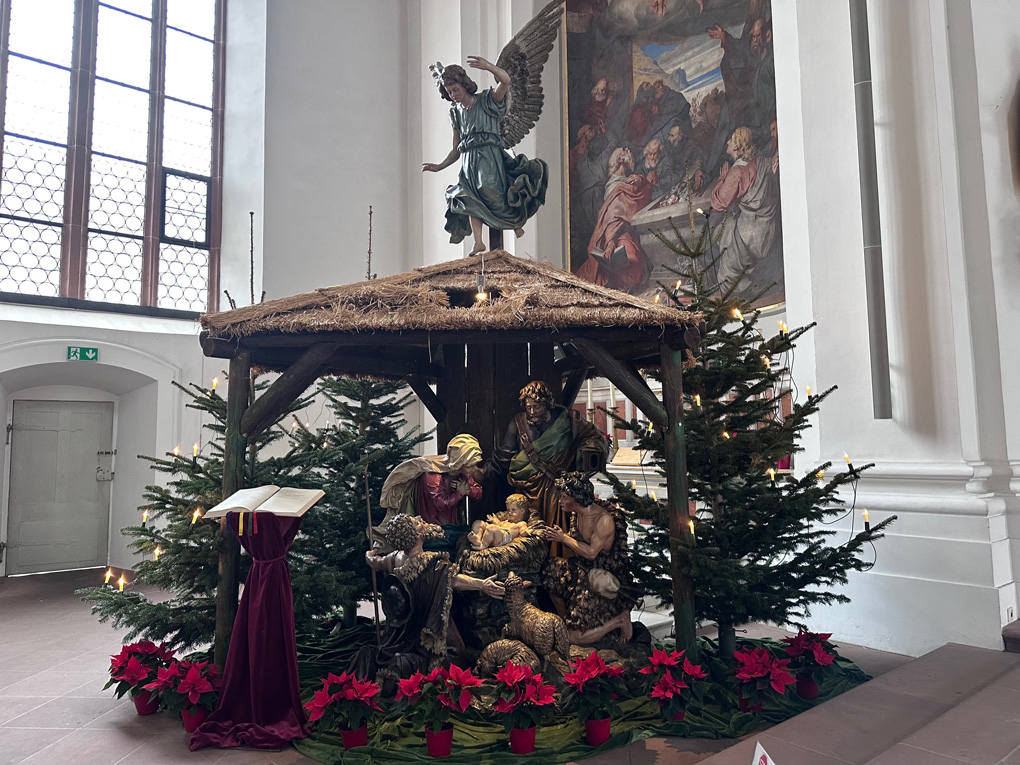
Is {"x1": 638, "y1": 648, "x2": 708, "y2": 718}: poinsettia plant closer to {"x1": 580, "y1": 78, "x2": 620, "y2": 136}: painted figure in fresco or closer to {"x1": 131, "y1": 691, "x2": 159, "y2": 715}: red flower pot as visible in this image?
{"x1": 131, "y1": 691, "x2": 159, "y2": 715}: red flower pot

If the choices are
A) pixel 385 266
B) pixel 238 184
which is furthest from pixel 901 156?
pixel 238 184

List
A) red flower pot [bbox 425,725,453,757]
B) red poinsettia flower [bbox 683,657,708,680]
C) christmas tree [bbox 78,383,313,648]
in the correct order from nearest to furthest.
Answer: red flower pot [bbox 425,725,453,757]
red poinsettia flower [bbox 683,657,708,680]
christmas tree [bbox 78,383,313,648]

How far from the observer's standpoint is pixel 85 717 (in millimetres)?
4082

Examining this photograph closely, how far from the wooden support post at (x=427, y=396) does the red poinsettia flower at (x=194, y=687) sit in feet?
8.27

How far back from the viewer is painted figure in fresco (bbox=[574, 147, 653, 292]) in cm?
946

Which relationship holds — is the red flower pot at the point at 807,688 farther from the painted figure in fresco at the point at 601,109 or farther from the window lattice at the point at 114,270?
the window lattice at the point at 114,270

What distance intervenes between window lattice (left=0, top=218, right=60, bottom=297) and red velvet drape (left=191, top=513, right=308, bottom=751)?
22.4 ft

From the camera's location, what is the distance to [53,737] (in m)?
3.81

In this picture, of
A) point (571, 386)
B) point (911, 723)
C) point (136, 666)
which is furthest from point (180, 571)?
point (911, 723)

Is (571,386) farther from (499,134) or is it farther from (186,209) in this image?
(186,209)

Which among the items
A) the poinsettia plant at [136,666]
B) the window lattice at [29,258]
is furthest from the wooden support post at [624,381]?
the window lattice at [29,258]

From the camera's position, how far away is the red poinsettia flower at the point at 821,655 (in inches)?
162

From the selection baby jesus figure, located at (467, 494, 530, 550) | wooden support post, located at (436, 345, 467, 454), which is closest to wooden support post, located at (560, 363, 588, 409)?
wooden support post, located at (436, 345, 467, 454)

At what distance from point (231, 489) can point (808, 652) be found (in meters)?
3.41
